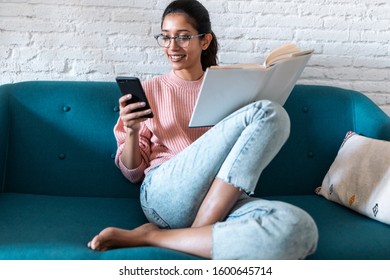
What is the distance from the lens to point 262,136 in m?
1.24

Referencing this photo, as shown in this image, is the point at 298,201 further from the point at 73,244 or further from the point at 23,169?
the point at 23,169

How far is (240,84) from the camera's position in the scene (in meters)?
1.32

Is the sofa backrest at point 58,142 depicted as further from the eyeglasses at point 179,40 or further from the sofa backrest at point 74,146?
the eyeglasses at point 179,40

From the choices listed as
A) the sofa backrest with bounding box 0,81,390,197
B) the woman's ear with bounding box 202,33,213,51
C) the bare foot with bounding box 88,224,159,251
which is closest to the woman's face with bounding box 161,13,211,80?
the woman's ear with bounding box 202,33,213,51

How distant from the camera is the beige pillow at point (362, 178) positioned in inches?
57.7

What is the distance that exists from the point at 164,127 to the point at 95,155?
0.31 meters

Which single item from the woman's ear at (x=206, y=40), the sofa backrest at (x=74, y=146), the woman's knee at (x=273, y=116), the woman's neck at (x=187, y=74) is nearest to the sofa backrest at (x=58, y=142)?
the sofa backrest at (x=74, y=146)

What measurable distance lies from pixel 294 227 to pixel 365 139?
645 mm

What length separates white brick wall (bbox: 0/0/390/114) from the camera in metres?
1.83

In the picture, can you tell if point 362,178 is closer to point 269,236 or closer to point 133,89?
point 269,236

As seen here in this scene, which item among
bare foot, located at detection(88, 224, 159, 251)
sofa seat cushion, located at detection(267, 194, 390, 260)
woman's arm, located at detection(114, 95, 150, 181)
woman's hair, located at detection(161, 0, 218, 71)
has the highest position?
woman's hair, located at detection(161, 0, 218, 71)

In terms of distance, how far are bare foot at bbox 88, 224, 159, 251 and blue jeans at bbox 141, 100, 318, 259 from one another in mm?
119

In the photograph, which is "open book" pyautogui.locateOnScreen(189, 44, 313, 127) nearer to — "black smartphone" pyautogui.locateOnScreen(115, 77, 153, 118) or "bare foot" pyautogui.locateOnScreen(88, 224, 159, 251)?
"black smartphone" pyautogui.locateOnScreen(115, 77, 153, 118)

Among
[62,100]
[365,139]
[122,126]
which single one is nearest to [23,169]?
[62,100]
